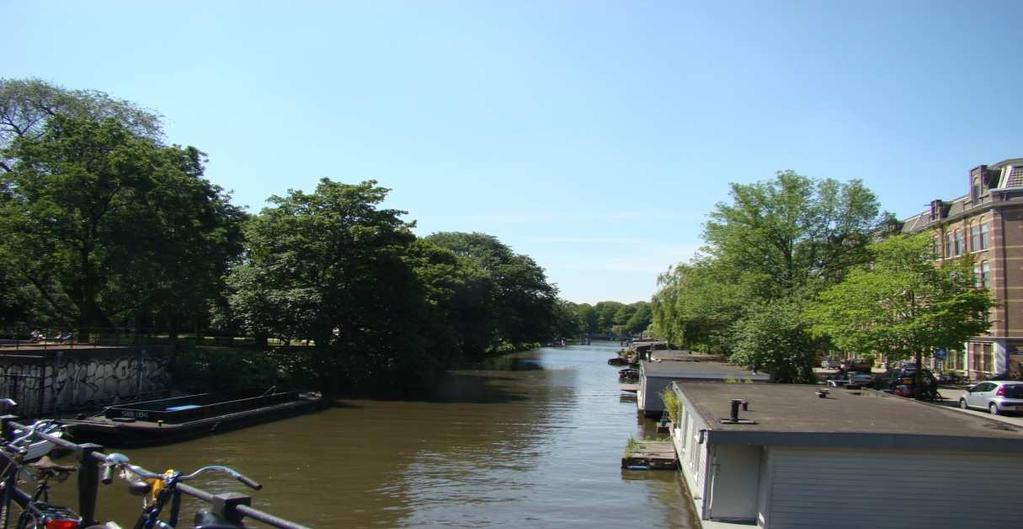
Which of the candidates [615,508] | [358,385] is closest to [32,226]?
[358,385]

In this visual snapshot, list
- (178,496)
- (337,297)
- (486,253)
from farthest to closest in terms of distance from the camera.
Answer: (486,253) < (337,297) < (178,496)

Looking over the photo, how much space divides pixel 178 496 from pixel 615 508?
42.5 feet

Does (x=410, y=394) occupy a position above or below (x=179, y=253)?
below

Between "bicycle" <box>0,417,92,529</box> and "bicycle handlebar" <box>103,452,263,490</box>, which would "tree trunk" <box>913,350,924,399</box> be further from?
"bicycle" <box>0,417,92,529</box>

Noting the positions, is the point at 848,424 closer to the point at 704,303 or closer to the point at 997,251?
the point at 704,303

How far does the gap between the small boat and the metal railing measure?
55.8 feet

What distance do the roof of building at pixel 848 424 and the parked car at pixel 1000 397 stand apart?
12.4 m

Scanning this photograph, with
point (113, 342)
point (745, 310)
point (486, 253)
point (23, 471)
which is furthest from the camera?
point (486, 253)

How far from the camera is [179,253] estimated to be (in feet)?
112

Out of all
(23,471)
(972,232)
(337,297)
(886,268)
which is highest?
(972,232)

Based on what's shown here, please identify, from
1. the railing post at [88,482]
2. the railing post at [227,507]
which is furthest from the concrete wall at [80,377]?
the railing post at [227,507]

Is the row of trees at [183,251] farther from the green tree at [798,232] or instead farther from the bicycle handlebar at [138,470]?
the bicycle handlebar at [138,470]

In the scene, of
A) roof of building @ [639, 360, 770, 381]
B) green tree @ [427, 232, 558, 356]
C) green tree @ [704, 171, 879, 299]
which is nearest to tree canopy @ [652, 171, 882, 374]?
green tree @ [704, 171, 879, 299]

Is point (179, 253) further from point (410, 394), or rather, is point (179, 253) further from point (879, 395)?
point (879, 395)
